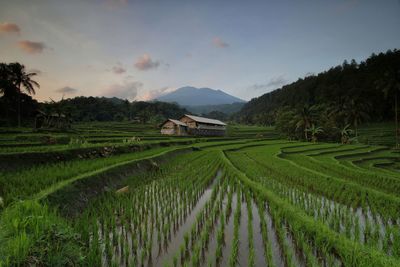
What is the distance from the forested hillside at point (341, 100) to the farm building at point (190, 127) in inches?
481

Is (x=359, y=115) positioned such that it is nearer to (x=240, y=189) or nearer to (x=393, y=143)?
(x=393, y=143)

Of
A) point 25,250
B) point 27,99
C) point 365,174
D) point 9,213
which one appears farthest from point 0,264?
point 27,99

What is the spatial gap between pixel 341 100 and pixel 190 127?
31668 millimetres

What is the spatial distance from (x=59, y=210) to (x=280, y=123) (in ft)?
145

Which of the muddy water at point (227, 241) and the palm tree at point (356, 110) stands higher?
the palm tree at point (356, 110)

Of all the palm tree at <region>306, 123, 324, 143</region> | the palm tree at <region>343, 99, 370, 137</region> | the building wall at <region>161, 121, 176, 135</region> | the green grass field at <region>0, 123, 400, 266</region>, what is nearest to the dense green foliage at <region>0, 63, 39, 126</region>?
the building wall at <region>161, 121, 176, 135</region>

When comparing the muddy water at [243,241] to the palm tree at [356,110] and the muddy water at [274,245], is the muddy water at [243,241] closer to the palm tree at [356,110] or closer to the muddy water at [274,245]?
the muddy water at [274,245]

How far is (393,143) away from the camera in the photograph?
110 ft

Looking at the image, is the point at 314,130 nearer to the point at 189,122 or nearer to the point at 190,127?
the point at 190,127

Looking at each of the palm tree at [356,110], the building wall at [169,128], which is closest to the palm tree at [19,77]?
the building wall at [169,128]

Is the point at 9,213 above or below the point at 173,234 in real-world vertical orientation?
above

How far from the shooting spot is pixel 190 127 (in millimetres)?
39375

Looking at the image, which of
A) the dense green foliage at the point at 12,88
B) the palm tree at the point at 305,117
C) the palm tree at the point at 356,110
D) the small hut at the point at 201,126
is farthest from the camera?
the palm tree at the point at 356,110

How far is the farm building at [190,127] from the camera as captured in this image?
123 ft
